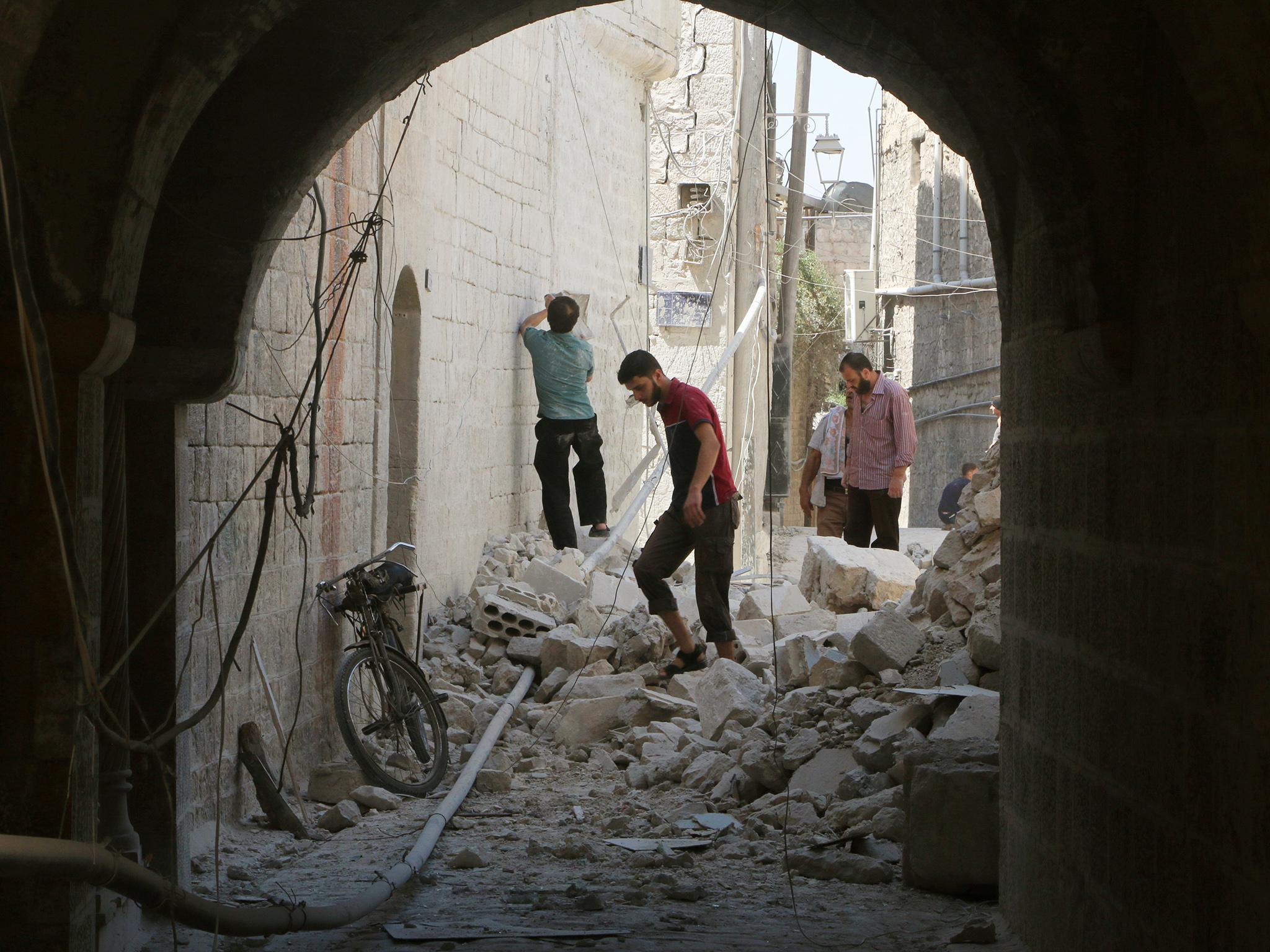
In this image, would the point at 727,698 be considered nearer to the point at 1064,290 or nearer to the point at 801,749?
the point at 801,749

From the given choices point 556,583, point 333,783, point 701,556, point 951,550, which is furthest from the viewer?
point 556,583

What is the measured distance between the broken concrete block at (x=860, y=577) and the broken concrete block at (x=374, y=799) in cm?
486

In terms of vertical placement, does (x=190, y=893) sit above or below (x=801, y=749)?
above

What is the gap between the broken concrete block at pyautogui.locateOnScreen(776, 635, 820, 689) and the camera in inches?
303

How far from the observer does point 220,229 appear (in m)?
4.41

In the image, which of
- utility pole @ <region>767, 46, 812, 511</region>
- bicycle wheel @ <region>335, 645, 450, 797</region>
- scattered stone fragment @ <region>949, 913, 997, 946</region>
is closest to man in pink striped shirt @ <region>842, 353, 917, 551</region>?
bicycle wheel @ <region>335, 645, 450, 797</region>

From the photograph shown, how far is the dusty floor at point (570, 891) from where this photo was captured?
430cm

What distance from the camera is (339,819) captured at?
5.83 m

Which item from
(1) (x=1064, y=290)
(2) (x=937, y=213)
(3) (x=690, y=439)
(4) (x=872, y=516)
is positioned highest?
(2) (x=937, y=213)

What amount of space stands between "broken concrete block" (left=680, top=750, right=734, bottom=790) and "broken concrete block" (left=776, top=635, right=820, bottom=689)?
112cm

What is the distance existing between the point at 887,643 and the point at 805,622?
7.92 feet

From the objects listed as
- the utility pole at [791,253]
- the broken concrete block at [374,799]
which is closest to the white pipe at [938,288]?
the utility pole at [791,253]

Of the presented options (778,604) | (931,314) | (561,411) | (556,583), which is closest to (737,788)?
(778,604)

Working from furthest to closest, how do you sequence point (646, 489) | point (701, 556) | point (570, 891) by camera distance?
point (646, 489) < point (701, 556) < point (570, 891)
